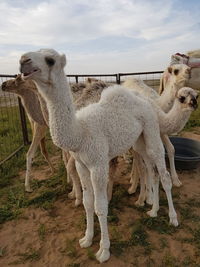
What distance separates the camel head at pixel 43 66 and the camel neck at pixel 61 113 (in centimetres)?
5

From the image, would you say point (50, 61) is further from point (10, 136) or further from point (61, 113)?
point (10, 136)

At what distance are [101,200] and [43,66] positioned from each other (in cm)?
150

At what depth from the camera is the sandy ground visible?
2.77 metres

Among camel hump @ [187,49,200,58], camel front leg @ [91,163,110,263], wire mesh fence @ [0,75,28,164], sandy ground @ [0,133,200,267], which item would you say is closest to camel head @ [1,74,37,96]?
wire mesh fence @ [0,75,28,164]

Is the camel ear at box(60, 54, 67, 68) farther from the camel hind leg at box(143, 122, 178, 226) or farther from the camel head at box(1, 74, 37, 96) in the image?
the camel head at box(1, 74, 37, 96)

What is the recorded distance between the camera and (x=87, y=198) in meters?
2.84

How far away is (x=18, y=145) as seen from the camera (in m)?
6.98

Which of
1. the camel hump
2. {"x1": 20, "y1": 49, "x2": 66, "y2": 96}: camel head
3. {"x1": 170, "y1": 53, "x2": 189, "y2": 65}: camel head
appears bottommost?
{"x1": 20, "y1": 49, "x2": 66, "y2": 96}: camel head

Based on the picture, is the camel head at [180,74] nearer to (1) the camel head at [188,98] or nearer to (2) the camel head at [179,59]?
(2) the camel head at [179,59]

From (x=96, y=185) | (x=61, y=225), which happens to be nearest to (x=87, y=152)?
(x=96, y=185)

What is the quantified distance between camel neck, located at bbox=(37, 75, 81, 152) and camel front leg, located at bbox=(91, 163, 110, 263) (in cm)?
40

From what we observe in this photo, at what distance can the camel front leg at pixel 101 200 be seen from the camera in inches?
98.0

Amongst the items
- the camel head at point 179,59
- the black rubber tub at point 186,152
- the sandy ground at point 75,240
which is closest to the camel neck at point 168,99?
the camel head at point 179,59

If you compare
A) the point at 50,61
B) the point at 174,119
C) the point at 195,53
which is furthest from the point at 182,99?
the point at 195,53
